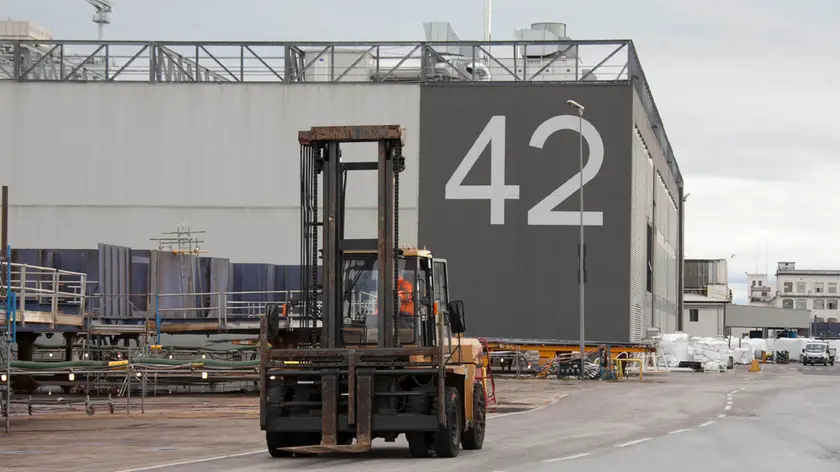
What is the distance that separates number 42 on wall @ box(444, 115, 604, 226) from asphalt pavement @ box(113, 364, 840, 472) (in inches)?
801

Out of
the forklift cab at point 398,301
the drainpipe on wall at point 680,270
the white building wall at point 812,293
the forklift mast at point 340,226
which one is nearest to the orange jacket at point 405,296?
the forklift cab at point 398,301

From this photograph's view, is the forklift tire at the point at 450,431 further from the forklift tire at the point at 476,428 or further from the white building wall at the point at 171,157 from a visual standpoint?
the white building wall at the point at 171,157

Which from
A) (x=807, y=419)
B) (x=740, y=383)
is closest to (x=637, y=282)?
(x=740, y=383)

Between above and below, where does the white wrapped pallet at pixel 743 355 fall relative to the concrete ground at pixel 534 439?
below

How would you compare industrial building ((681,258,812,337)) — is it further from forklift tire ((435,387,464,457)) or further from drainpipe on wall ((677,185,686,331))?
forklift tire ((435,387,464,457))

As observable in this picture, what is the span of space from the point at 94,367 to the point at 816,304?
178811 millimetres

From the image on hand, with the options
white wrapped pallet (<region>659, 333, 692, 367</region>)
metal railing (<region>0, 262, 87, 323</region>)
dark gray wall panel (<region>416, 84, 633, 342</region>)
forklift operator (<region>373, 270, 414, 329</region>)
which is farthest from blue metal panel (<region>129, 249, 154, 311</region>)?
white wrapped pallet (<region>659, 333, 692, 367</region>)

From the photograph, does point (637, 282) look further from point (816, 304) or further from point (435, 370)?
point (816, 304)

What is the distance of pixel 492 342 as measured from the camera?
182ft

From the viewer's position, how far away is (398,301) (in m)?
17.2

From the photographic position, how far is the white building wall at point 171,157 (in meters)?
57.6

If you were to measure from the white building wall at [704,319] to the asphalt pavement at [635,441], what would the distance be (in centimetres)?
9039

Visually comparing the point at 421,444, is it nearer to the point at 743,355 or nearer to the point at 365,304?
the point at 365,304

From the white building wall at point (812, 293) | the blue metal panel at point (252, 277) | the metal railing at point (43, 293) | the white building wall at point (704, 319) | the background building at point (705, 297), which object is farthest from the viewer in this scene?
the white building wall at point (812, 293)
